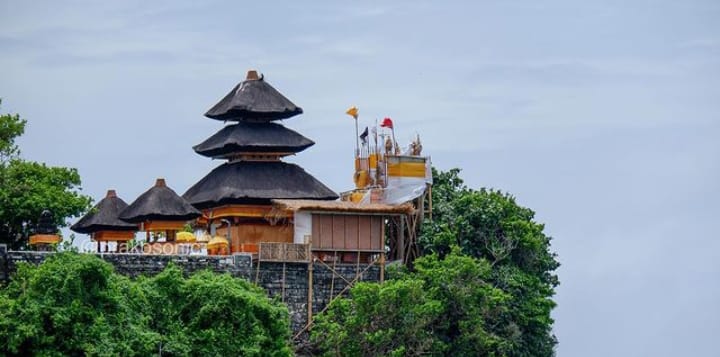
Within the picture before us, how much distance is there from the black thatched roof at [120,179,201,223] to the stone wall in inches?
73.3

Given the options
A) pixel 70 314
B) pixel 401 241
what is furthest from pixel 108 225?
pixel 70 314

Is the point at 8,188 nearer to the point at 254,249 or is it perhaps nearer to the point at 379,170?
the point at 254,249

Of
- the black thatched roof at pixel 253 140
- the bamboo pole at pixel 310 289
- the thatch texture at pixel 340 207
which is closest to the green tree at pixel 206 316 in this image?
the bamboo pole at pixel 310 289

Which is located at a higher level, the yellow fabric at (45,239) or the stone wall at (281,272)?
the yellow fabric at (45,239)

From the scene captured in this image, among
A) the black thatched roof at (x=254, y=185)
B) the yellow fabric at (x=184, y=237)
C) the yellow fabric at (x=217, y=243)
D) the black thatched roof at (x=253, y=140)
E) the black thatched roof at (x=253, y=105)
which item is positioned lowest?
the yellow fabric at (x=217, y=243)

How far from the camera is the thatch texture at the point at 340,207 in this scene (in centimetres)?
5250

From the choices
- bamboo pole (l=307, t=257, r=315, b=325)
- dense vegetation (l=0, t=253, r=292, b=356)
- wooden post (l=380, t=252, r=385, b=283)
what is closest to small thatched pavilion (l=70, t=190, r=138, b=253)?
bamboo pole (l=307, t=257, r=315, b=325)

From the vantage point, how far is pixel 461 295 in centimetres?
5250

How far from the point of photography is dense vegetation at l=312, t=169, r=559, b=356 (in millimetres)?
50906

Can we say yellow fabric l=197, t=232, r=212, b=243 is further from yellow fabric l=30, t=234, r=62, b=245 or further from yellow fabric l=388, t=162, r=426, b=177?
yellow fabric l=388, t=162, r=426, b=177

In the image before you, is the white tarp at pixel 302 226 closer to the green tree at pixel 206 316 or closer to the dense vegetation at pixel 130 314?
the dense vegetation at pixel 130 314

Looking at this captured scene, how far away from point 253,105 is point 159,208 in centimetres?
396

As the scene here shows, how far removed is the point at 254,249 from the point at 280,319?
5.37 m

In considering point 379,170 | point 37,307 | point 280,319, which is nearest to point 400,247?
point 379,170
